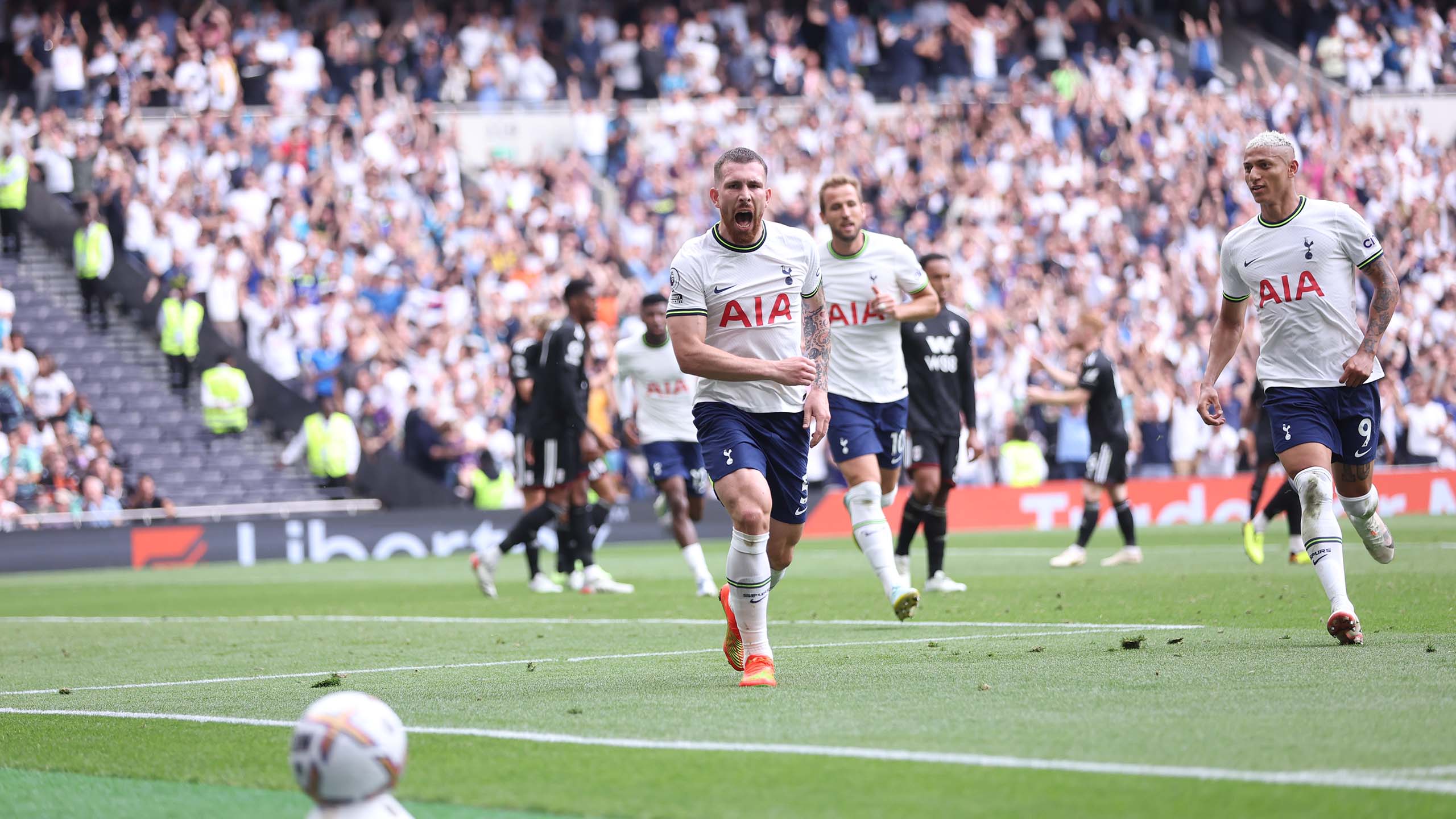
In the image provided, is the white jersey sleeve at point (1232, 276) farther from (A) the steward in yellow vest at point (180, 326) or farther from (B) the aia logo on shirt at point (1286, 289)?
(A) the steward in yellow vest at point (180, 326)

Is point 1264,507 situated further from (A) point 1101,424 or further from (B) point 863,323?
(B) point 863,323

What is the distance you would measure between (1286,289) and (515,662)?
4556mm

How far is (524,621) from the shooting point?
13.3 metres

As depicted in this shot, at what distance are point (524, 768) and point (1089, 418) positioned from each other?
13.1 meters

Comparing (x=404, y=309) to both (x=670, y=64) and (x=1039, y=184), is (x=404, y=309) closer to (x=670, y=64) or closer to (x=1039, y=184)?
(x=670, y=64)

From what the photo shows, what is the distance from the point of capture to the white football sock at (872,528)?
10977 millimetres

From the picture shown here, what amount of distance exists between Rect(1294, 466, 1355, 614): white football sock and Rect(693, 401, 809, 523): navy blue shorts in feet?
8.62

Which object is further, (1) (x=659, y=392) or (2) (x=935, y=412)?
(1) (x=659, y=392)

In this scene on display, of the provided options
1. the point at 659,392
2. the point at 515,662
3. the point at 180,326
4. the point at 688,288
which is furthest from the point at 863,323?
the point at 180,326

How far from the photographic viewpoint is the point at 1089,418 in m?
18.4

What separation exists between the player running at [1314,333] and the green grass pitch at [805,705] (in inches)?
34.3

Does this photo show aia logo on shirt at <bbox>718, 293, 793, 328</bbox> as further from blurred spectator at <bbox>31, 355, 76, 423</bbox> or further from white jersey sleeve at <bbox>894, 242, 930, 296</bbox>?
blurred spectator at <bbox>31, 355, 76, 423</bbox>

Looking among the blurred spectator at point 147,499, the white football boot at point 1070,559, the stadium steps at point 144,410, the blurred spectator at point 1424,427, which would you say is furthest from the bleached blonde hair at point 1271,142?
the blurred spectator at point 1424,427

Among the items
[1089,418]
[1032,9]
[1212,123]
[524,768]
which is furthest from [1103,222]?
[524,768]
